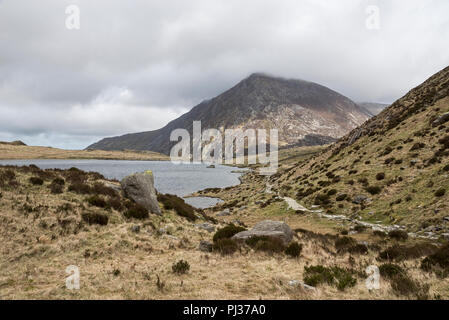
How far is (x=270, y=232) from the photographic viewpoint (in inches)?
668

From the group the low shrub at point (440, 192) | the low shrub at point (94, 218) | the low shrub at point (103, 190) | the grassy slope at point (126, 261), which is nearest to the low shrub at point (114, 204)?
the grassy slope at point (126, 261)

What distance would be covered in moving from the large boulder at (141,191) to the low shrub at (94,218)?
5104mm

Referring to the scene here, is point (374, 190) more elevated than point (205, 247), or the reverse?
point (374, 190)

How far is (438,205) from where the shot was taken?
19.0m

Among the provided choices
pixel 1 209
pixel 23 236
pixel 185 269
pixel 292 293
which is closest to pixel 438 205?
pixel 292 293

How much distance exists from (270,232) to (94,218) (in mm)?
11879

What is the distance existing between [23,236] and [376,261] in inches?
733

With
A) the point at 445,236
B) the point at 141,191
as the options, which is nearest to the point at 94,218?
the point at 141,191

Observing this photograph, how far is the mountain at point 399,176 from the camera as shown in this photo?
20.4m

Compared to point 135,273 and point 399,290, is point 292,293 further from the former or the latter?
point 135,273

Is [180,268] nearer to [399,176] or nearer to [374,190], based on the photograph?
[374,190]

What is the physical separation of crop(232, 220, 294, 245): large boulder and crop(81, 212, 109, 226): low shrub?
347 inches

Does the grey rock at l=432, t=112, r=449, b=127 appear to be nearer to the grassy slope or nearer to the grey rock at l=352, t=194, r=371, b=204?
the grey rock at l=352, t=194, r=371, b=204

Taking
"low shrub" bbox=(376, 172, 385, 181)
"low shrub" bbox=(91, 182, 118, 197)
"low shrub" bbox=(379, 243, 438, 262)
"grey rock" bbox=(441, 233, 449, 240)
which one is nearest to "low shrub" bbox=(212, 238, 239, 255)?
"low shrub" bbox=(379, 243, 438, 262)
